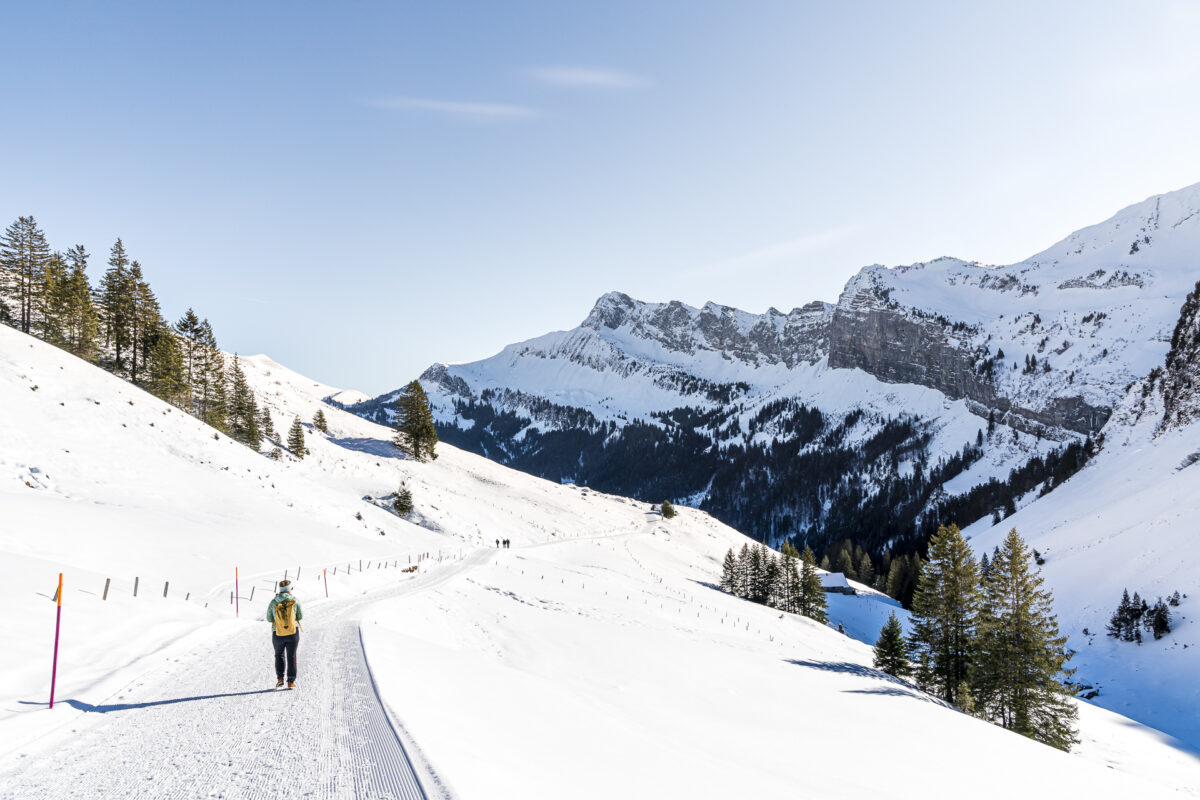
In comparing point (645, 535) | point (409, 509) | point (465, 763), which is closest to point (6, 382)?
point (409, 509)

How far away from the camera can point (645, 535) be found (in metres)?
79.9

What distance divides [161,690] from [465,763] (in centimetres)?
719

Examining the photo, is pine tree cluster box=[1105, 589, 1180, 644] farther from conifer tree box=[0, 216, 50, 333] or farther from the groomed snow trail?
conifer tree box=[0, 216, 50, 333]

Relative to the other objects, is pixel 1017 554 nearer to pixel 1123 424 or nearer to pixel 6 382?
pixel 6 382

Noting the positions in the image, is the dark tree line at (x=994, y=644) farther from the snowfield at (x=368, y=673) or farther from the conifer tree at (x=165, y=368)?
the conifer tree at (x=165, y=368)

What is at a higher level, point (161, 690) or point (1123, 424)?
point (1123, 424)

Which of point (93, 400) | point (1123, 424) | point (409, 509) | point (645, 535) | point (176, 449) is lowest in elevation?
point (645, 535)

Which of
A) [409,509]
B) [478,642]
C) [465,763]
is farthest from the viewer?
[409,509]

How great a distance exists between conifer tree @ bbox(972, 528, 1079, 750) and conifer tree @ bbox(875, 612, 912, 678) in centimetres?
674

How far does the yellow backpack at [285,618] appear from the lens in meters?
9.98

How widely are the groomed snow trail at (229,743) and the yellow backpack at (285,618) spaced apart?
0.91 m

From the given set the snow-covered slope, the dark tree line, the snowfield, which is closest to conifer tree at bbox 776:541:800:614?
the snow-covered slope

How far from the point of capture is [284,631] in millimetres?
9977

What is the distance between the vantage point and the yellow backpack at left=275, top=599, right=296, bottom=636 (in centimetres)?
998
